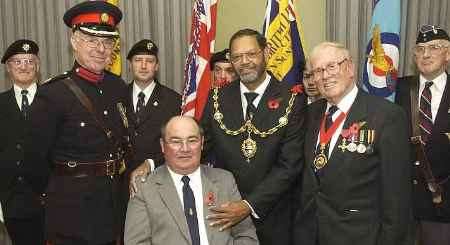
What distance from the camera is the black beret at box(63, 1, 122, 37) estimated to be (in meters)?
2.66

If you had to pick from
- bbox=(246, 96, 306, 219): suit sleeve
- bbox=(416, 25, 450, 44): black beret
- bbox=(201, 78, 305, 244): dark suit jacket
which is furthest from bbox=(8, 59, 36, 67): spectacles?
bbox=(416, 25, 450, 44): black beret

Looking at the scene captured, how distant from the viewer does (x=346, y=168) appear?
90.5 inches

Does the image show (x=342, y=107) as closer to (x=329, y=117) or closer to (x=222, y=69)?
(x=329, y=117)

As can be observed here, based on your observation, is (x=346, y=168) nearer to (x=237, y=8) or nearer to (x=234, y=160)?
(x=234, y=160)

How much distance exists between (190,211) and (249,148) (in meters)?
0.51

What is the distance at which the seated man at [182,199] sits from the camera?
2371 millimetres

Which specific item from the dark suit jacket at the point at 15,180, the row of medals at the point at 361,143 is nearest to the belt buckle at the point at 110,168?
the dark suit jacket at the point at 15,180

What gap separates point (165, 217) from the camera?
2.37m

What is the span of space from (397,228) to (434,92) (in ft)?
4.07

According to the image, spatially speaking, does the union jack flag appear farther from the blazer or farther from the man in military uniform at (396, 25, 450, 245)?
the man in military uniform at (396, 25, 450, 245)

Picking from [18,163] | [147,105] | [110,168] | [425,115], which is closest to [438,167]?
[425,115]

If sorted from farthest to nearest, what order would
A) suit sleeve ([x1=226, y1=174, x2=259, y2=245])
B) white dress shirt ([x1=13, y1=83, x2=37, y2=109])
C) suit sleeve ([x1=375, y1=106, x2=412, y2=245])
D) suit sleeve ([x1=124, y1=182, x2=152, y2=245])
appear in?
white dress shirt ([x1=13, y1=83, x2=37, y2=109]) < suit sleeve ([x1=226, y1=174, x2=259, y2=245]) < suit sleeve ([x1=124, y1=182, x2=152, y2=245]) < suit sleeve ([x1=375, y1=106, x2=412, y2=245])

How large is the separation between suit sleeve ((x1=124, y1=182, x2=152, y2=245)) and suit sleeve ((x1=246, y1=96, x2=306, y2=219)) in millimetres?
562

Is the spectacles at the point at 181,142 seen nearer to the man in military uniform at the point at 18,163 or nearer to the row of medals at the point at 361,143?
the row of medals at the point at 361,143
